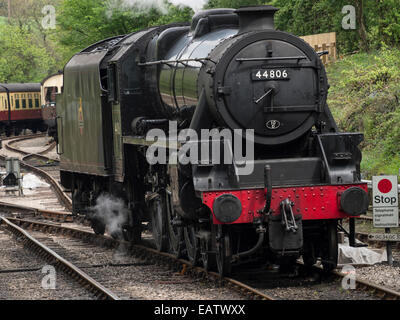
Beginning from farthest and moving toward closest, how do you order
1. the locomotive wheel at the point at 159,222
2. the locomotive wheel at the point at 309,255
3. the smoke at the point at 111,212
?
the smoke at the point at 111,212 → the locomotive wheel at the point at 159,222 → the locomotive wheel at the point at 309,255

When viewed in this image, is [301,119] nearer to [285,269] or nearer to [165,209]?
[285,269]

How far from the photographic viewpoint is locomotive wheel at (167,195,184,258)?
10.4m

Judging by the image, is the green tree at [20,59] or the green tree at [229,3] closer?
the green tree at [229,3]

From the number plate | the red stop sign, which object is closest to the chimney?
the number plate

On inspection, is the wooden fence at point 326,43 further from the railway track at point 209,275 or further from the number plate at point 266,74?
the number plate at point 266,74

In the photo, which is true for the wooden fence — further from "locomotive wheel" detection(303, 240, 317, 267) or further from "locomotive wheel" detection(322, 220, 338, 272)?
"locomotive wheel" detection(322, 220, 338, 272)

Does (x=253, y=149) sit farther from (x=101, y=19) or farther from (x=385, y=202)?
(x=101, y=19)

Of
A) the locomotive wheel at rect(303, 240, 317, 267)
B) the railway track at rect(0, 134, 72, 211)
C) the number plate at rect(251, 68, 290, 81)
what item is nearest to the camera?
the number plate at rect(251, 68, 290, 81)

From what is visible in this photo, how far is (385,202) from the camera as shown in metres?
9.77

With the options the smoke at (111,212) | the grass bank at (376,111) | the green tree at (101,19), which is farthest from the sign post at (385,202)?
the green tree at (101,19)

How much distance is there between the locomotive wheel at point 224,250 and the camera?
8.68 m

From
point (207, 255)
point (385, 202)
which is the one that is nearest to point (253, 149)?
point (207, 255)

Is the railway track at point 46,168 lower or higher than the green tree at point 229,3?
lower

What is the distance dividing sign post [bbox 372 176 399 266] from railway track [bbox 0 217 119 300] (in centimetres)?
350
